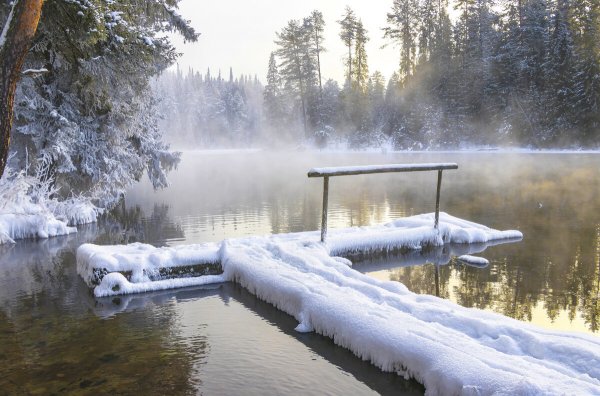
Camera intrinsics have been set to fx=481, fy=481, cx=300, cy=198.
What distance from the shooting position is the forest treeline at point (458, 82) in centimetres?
4494

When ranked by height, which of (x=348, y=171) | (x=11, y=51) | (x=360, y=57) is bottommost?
(x=348, y=171)

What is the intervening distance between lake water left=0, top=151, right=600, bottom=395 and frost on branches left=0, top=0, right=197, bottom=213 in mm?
1984

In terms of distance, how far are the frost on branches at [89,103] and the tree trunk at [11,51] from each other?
549 centimetres

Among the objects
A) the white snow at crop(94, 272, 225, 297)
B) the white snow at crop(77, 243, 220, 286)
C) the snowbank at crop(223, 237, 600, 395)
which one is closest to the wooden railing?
the snowbank at crop(223, 237, 600, 395)

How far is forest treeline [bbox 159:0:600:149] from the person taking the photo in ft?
147

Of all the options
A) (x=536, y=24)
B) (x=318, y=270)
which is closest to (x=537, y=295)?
(x=318, y=270)

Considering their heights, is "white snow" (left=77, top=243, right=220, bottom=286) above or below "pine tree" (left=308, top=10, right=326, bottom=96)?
below

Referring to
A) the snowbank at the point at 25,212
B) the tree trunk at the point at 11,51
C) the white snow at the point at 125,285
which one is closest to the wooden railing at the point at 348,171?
the white snow at the point at 125,285

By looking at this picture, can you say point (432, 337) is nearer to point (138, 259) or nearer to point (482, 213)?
point (138, 259)

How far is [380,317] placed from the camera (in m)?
5.67

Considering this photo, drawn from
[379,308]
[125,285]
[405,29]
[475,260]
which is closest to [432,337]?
[379,308]

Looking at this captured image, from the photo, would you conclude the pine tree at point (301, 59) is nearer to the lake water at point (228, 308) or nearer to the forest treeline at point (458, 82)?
the forest treeline at point (458, 82)

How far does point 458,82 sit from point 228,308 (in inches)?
2041

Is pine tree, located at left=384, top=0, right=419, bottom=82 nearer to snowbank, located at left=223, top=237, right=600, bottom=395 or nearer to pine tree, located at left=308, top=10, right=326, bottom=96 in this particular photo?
pine tree, located at left=308, top=10, right=326, bottom=96
